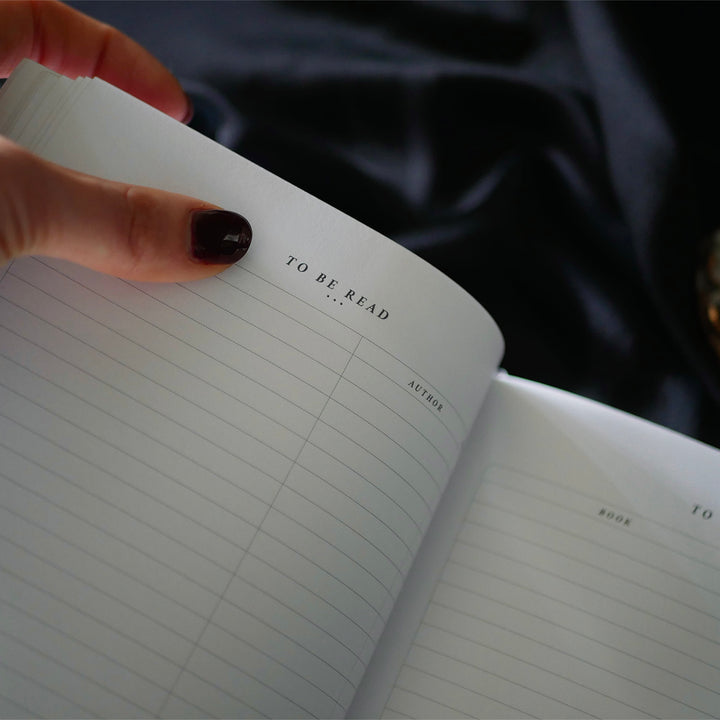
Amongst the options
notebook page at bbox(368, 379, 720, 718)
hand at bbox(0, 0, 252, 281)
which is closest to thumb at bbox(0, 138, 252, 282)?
hand at bbox(0, 0, 252, 281)

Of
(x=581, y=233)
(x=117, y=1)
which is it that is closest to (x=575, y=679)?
(x=581, y=233)

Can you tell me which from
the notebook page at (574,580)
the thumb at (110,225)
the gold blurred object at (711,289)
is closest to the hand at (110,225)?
the thumb at (110,225)

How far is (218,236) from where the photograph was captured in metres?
0.35

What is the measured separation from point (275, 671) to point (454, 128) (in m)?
0.39

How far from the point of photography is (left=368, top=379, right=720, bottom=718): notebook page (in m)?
0.37

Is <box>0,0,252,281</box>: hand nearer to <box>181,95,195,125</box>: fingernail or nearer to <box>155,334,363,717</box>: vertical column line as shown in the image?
<box>155,334,363,717</box>: vertical column line

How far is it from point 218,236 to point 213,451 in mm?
99

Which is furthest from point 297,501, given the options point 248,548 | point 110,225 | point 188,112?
point 188,112

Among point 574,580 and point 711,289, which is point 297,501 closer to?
point 574,580

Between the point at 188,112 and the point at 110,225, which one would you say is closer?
the point at 110,225

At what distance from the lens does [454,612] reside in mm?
378

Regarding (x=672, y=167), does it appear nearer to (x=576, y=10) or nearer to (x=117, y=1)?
(x=576, y=10)

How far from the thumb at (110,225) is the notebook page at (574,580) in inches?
6.9

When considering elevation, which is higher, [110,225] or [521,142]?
[521,142]
